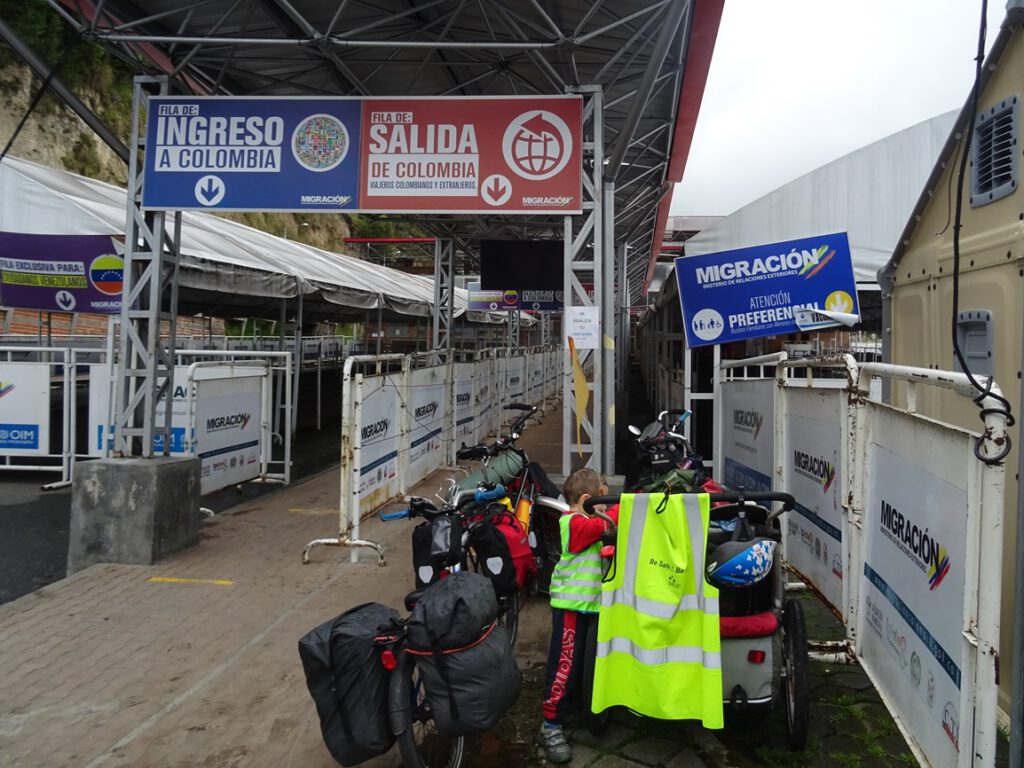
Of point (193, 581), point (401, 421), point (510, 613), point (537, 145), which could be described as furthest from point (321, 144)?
point (510, 613)

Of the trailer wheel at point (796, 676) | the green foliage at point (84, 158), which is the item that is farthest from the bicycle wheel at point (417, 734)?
the green foliage at point (84, 158)

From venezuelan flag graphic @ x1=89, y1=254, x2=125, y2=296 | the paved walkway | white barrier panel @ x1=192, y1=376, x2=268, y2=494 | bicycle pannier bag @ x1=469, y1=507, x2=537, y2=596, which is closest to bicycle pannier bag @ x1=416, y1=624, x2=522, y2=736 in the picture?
the paved walkway

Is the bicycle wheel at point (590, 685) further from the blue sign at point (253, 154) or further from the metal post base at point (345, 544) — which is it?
the blue sign at point (253, 154)

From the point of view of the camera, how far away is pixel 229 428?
369 inches

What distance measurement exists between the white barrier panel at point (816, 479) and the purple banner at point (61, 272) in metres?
8.38

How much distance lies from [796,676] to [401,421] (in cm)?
587

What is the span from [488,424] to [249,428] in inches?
225

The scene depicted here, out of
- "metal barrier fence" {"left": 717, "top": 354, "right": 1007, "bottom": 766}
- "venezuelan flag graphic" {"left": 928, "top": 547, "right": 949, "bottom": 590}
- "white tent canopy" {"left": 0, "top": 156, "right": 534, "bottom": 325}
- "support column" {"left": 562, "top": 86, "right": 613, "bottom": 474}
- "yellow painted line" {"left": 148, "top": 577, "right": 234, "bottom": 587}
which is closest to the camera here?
"metal barrier fence" {"left": 717, "top": 354, "right": 1007, "bottom": 766}

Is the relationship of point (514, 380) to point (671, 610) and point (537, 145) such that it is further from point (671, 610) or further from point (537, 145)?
point (671, 610)

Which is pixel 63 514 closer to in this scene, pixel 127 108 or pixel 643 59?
pixel 643 59

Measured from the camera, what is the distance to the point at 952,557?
249cm

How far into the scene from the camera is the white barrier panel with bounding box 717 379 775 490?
6.12 meters

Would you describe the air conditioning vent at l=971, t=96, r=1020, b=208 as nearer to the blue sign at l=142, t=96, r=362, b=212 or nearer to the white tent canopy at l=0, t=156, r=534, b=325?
the blue sign at l=142, t=96, r=362, b=212

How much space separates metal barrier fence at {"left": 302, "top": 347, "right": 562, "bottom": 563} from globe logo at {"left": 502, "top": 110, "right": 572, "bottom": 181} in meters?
2.27
